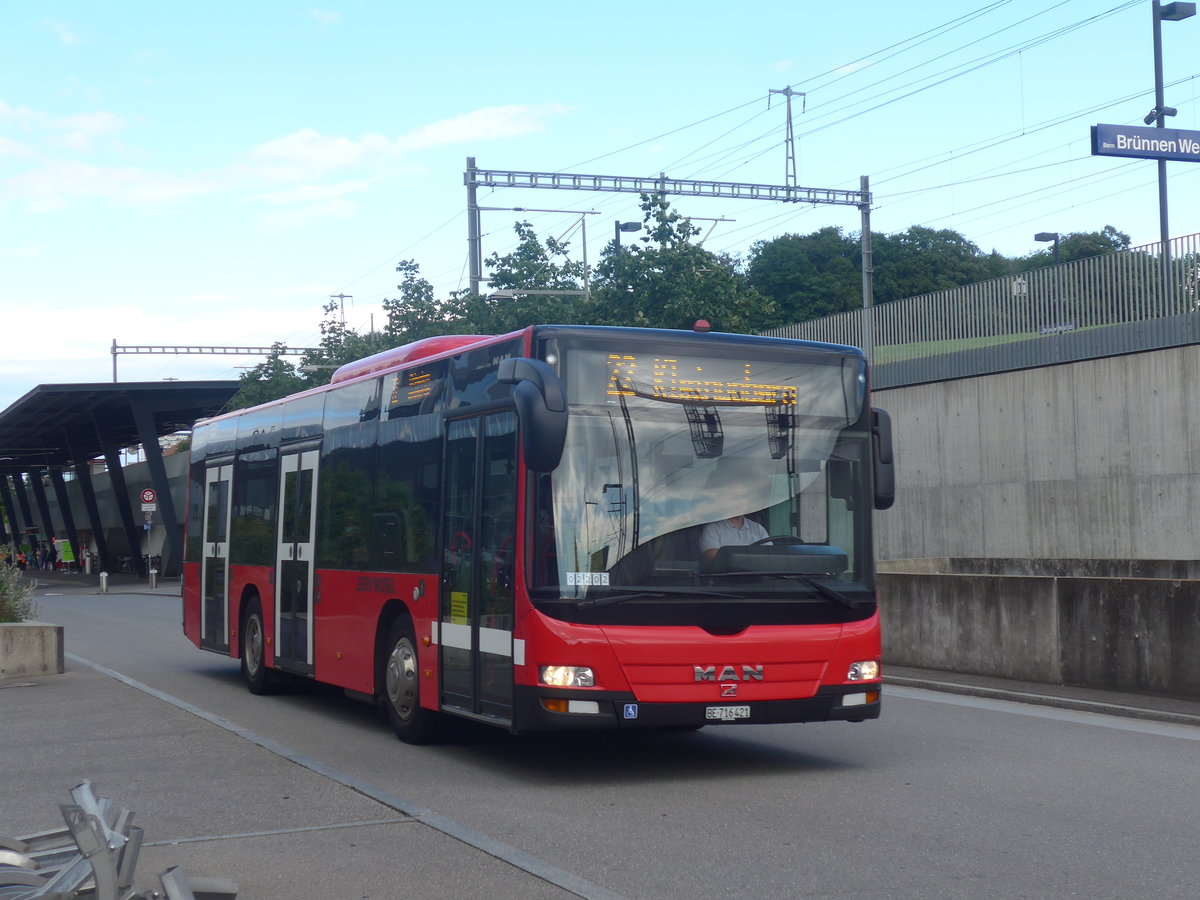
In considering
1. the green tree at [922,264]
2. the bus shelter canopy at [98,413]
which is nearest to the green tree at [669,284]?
the bus shelter canopy at [98,413]

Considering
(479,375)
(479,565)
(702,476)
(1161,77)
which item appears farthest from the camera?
(1161,77)

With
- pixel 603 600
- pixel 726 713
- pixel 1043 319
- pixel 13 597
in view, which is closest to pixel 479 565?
pixel 603 600

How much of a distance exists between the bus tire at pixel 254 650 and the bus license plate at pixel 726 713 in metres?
6.77

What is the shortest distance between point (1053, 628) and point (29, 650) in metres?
11.6


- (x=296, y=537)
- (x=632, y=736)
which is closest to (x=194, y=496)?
(x=296, y=537)

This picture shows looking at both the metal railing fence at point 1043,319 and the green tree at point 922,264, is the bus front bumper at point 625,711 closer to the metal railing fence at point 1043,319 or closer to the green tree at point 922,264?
the metal railing fence at point 1043,319

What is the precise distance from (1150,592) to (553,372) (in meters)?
6.99

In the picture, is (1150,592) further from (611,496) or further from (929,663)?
(611,496)

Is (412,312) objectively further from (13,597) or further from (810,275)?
(810,275)

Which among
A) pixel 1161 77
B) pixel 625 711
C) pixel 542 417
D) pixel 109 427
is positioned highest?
pixel 1161 77

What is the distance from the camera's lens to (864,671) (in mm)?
9547

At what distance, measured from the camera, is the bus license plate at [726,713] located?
29.6ft

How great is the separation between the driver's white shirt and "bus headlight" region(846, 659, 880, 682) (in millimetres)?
1081

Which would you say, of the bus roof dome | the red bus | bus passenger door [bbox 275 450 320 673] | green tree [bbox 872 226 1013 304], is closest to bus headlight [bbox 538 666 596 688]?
the red bus
